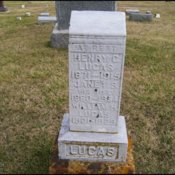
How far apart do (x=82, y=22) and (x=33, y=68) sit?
3630 millimetres

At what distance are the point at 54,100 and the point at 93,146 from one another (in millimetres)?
2046

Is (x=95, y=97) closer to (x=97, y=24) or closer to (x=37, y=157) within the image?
(x=97, y=24)

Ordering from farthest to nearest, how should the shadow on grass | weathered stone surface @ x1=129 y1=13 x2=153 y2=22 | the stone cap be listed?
1. weathered stone surface @ x1=129 y1=13 x2=153 y2=22
2. the shadow on grass
3. the stone cap

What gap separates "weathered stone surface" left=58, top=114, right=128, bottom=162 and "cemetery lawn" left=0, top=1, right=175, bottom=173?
572 mm

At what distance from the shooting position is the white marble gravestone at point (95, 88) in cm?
289

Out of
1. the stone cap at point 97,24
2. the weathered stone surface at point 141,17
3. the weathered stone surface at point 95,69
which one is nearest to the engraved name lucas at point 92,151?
the weathered stone surface at point 95,69

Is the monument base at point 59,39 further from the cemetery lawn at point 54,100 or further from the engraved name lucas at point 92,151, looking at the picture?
the engraved name lucas at point 92,151

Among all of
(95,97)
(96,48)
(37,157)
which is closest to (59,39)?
(37,157)

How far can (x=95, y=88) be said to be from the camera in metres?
3.14

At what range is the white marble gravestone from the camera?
2893 mm

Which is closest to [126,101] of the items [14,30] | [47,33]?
[47,33]

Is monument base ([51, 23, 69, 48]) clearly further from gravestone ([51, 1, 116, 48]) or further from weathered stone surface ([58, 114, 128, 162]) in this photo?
weathered stone surface ([58, 114, 128, 162])

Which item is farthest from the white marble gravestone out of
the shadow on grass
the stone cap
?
the shadow on grass

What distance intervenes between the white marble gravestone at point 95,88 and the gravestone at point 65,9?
4357 millimetres
